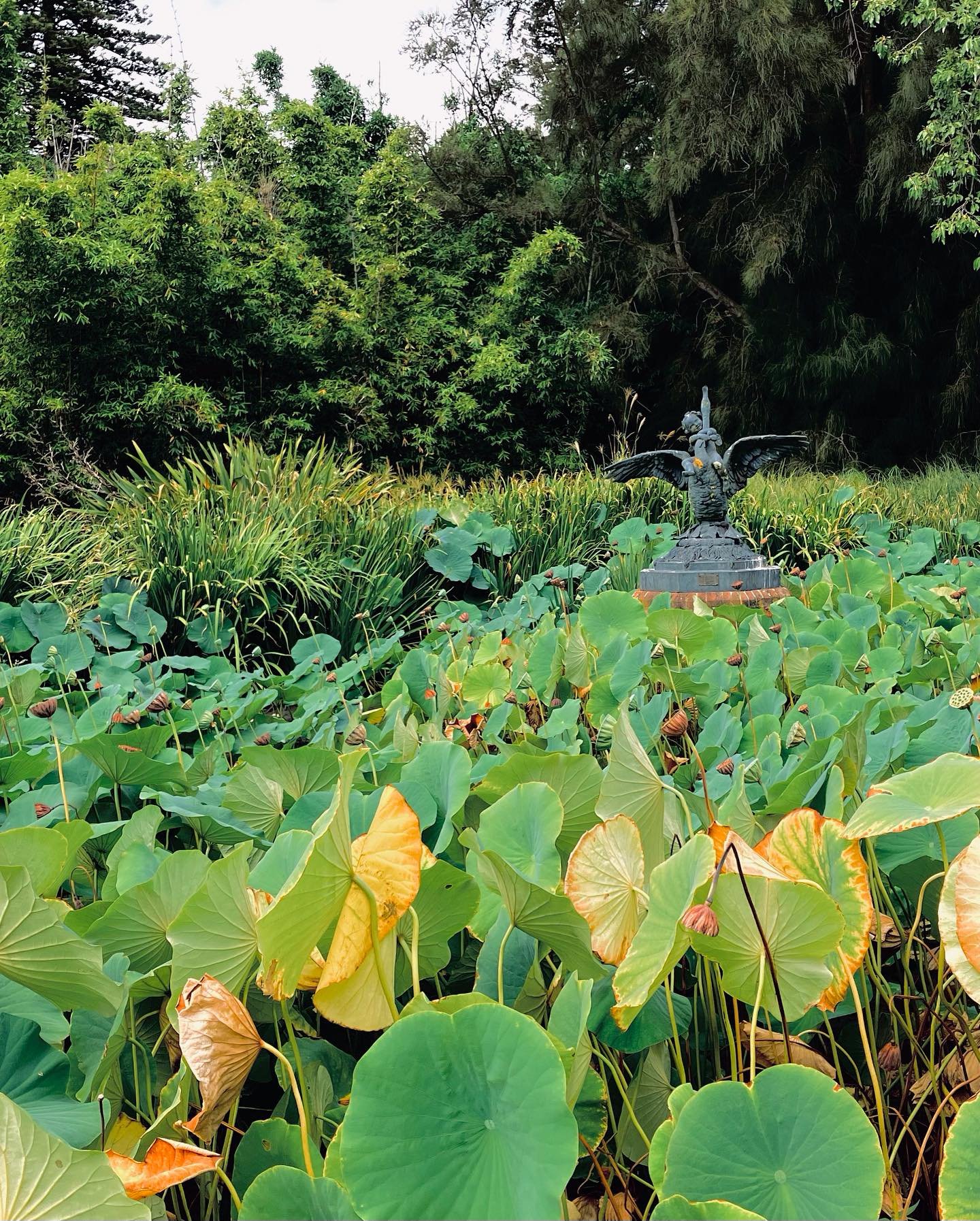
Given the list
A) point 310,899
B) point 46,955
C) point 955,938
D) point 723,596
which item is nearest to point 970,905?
point 955,938

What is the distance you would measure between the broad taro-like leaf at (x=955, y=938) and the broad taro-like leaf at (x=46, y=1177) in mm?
302

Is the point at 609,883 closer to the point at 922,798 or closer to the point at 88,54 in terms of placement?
the point at 922,798

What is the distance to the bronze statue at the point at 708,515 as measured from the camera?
3674 mm

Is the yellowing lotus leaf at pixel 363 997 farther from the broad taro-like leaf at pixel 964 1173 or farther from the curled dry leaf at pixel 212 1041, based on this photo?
the broad taro-like leaf at pixel 964 1173

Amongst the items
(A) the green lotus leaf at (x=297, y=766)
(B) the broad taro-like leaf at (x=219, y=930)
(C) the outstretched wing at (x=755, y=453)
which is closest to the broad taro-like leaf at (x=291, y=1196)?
(B) the broad taro-like leaf at (x=219, y=930)

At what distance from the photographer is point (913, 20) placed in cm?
858

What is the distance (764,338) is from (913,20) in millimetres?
4277

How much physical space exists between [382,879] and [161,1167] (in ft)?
0.42

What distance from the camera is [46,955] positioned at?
0.38m

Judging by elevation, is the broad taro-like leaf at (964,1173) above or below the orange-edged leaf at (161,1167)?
above

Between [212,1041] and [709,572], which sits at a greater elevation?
[212,1041]

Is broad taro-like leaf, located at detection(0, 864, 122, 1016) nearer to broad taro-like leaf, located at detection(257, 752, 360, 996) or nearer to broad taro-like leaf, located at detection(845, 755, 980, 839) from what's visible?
broad taro-like leaf, located at detection(257, 752, 360, 996)

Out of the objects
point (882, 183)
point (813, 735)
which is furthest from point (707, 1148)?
point (882, 183)

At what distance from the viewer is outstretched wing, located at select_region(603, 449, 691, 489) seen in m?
4.63
